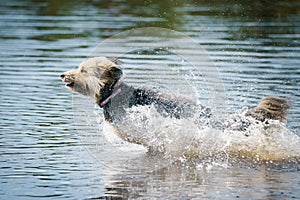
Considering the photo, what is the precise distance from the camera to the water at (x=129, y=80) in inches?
334

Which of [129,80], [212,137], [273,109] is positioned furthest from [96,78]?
[129,80]

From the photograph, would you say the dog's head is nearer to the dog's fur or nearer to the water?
the dog's fur

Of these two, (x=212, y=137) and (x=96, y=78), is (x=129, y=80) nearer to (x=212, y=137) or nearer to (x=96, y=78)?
(x=96, y=78)

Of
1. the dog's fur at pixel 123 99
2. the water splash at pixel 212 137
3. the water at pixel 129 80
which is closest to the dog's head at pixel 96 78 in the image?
the dog's fur at pixel 123 99

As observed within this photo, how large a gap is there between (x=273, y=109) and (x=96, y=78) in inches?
83.0

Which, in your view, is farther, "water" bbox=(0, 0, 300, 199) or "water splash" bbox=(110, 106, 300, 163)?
"water splash" bbox=(110, 106, 300, 163)

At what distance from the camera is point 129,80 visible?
12.8 m

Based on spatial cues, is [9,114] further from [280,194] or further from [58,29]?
[58,29]

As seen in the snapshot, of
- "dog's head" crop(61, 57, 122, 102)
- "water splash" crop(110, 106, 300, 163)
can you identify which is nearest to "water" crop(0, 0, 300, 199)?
"water splash" crop(110, 106, 300, 163)

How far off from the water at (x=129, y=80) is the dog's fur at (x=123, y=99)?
0.57 metres

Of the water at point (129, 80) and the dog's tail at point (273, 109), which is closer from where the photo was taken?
the water at point (129, 80)

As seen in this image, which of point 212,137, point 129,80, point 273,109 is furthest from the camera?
point 129,80

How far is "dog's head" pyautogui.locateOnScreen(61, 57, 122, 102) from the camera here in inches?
376

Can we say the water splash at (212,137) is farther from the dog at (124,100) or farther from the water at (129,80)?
the water at (129,80)
